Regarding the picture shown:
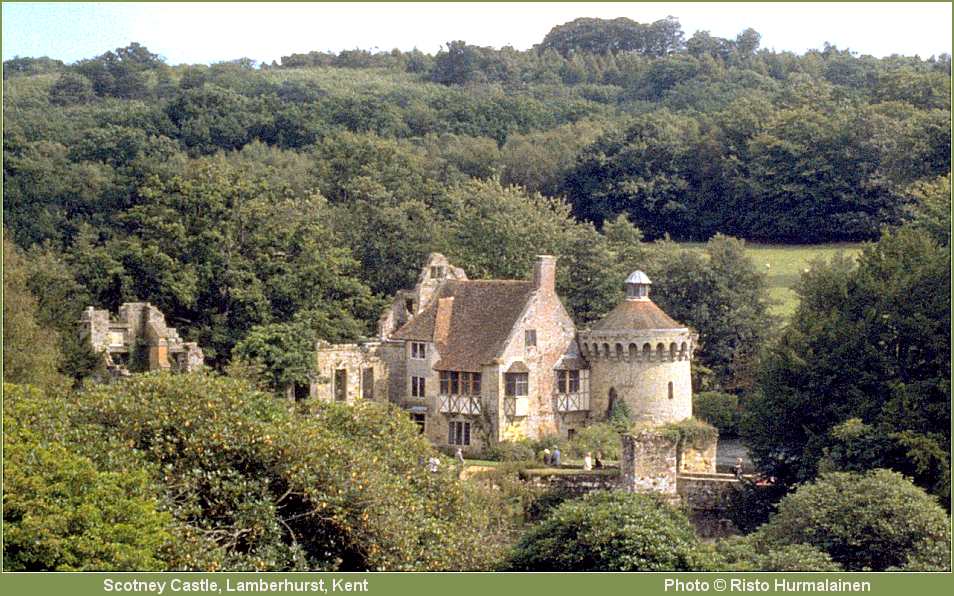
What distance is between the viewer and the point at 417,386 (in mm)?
74062

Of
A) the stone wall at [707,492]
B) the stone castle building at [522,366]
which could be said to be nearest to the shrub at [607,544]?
the stone wall at [707,492]

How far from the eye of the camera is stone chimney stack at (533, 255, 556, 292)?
72.2 meters

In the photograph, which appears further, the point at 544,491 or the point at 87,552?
the point at 544,491

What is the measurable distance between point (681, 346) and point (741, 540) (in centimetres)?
2022

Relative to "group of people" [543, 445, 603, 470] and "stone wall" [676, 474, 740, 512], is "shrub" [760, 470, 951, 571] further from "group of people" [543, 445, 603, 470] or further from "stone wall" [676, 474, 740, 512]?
"group of people" [543, 445, 603, 470]

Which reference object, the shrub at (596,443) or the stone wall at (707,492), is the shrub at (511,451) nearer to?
the shrub at (596,443)

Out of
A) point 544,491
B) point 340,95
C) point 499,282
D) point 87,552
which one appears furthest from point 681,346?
point 340,95

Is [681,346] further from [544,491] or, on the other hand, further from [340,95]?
[340,95]

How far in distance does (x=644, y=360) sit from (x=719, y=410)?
235 inches

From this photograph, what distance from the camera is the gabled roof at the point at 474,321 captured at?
72375 millimetres

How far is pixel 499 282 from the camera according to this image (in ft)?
243

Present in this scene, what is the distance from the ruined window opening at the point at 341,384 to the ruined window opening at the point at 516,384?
5.83 m

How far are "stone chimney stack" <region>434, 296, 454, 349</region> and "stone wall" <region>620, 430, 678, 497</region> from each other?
1495 centimetres

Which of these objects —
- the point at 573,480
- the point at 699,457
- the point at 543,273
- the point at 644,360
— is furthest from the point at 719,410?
the point at 573,480
